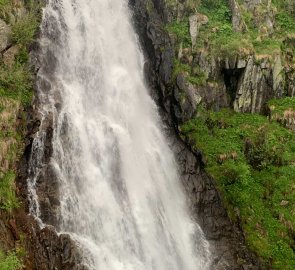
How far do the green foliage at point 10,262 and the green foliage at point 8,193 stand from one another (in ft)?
8.12

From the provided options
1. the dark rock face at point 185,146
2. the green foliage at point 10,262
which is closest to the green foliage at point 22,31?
the dark rock face at point 185,146

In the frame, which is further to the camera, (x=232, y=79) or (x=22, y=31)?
(x=232, y=79)

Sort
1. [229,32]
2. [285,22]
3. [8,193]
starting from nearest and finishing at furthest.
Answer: [8,193]
[229,32]
[285,22]

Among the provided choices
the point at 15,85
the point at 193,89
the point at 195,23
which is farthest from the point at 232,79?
the point at 15,85

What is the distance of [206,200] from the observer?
86.0ft

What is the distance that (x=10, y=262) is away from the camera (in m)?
17.1

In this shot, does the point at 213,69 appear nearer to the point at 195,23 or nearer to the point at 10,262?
the point at 195,23

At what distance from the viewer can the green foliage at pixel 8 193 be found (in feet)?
63.7

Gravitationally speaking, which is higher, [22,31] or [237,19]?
[237,19]

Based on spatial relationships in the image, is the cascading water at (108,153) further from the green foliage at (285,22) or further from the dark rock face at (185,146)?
the green foliage at (285,22)

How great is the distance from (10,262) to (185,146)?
15078mm

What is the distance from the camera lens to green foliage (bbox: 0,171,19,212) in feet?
63.7

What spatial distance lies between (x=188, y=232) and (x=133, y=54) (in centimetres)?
1506

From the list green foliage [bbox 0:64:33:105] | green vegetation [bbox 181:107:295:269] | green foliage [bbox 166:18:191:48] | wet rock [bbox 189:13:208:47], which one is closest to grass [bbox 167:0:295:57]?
green foliage [bbox 166:18:191:48]
